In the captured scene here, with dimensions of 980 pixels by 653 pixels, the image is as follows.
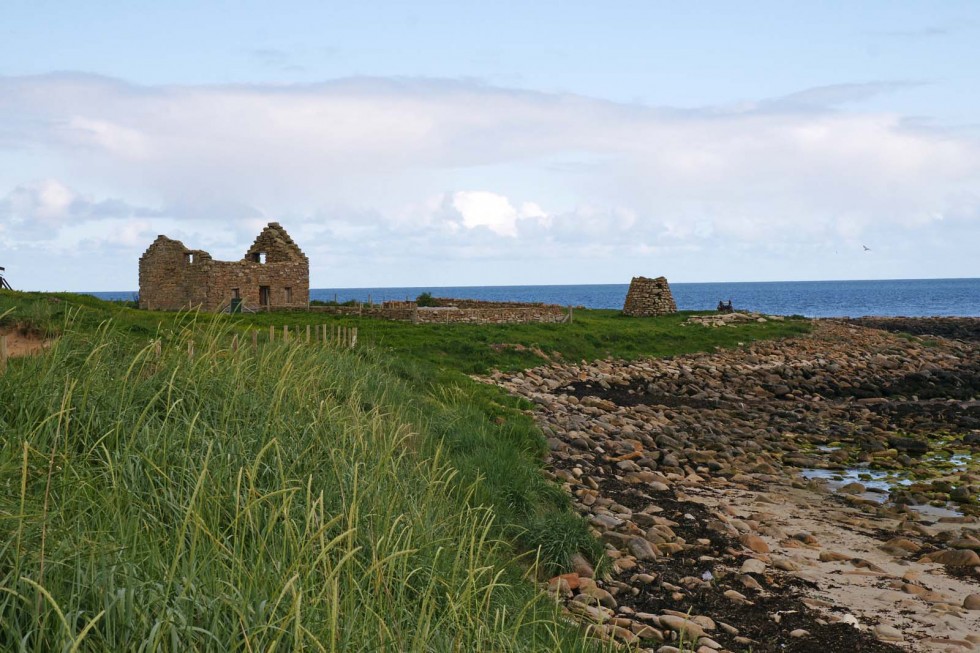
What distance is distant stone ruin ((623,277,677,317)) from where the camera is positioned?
42125 millimetres

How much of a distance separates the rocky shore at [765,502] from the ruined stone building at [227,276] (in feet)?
60.0

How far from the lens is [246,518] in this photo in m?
5.50

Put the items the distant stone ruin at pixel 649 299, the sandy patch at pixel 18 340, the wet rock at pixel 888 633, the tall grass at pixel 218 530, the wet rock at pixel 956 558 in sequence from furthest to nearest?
the distant stone ruin at pixel 649 299 → the sandy patch at pixel 18 340 → the wet rock at pixel 956 558 → the wet rock at pixel 888 633 → the tall grass at pixel 218 530

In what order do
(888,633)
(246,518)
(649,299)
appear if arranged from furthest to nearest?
(649,299) → (888,633) → (246,518)

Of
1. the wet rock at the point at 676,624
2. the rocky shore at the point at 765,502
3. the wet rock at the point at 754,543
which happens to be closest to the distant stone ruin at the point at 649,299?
the rocky shore at the point at 765,502

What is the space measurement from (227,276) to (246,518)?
34.2 m

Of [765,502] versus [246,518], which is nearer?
[246,518]

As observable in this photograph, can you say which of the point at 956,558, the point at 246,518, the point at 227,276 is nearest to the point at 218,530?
the point at 246,518

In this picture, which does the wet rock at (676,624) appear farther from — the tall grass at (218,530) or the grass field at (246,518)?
the tall grass at (218,530)

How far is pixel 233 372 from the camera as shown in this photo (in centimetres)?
870

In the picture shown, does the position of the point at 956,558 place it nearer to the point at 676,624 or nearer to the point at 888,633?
the point at 888,633

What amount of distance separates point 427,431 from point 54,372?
479 cm

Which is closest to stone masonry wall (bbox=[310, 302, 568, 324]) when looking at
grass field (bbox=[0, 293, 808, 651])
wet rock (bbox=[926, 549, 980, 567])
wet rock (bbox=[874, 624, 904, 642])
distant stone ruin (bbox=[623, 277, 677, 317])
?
distant stone ruin (bbox=[623, 277, 677, 317])

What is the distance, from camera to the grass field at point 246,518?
425cm
